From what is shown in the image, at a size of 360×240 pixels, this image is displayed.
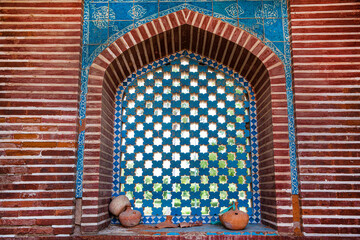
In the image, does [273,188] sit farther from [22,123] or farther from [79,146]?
[22,123]

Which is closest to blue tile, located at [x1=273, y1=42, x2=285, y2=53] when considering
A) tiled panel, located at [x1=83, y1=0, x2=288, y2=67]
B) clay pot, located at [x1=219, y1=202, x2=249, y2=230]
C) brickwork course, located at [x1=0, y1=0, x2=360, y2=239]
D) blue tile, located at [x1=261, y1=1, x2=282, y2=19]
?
tiled panel, located at [x1=83, y1=0, x2=288, y2=67]

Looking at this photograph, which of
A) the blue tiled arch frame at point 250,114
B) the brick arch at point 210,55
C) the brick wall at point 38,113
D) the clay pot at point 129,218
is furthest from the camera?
the blue tiled arch frame at point 250,114

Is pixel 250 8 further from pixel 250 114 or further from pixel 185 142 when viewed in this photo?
pixel 185 142

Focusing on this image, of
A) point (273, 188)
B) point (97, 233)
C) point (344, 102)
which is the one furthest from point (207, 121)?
point (97, 233)

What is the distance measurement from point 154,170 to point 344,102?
2760 mm

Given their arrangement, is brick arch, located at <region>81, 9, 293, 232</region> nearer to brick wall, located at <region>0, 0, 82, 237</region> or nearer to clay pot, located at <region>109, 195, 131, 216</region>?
clay pot, located at <region>109, 195, 131, 216</region>

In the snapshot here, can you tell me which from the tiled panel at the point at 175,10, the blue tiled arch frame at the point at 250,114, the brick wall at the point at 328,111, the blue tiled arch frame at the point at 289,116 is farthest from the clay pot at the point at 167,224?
the tiled panel at the point at 175,10

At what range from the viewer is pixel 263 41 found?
4.66 metres

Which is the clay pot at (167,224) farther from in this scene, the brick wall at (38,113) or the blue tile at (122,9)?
the blue tile at (122,9)

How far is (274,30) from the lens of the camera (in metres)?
4.71

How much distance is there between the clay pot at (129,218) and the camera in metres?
4.50

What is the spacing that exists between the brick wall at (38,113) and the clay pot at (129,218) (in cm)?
69

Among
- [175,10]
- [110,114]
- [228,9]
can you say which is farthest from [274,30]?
[110,114]

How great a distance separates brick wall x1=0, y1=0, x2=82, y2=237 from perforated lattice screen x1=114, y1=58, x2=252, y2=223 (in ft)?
3.25
